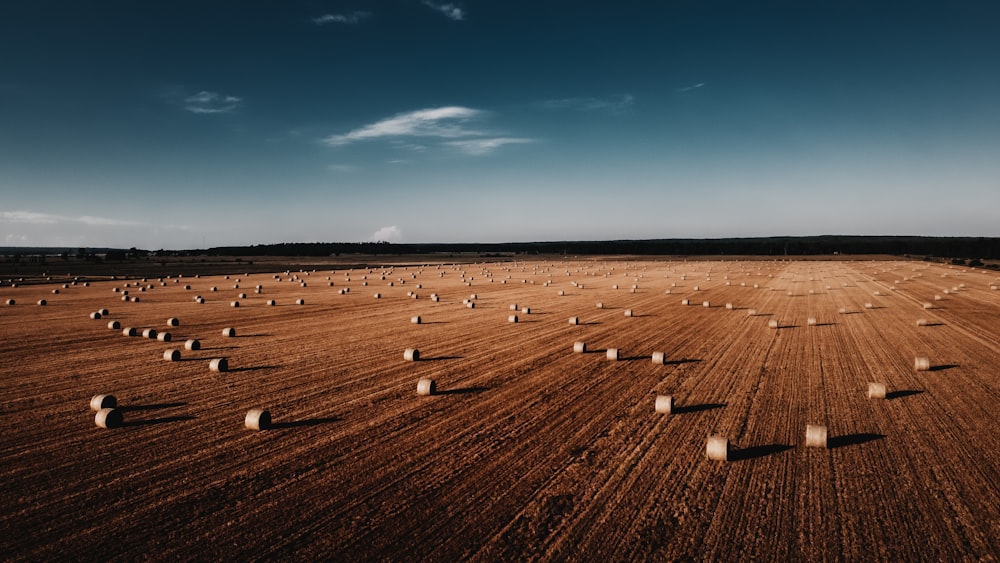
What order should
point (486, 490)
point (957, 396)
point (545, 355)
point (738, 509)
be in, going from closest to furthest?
point (738, 509) < point (486, 490) < point (957, 396) < point (545, 355)

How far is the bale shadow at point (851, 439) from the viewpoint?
10117mm

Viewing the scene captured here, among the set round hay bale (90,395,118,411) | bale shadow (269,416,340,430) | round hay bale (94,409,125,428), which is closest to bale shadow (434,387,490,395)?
bale shadow (269,416,340,430)

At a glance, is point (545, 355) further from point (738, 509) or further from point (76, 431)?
point (76, 431)

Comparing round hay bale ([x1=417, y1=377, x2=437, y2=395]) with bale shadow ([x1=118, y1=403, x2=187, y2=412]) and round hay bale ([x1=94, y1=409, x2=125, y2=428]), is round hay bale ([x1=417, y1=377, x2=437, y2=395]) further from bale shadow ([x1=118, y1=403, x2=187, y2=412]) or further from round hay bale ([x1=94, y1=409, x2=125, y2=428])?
round hay bale ([x1=94, y1=409, x2=125, y2=428])

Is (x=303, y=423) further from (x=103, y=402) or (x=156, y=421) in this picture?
(x=103, y=402)

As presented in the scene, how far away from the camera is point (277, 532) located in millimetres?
7043

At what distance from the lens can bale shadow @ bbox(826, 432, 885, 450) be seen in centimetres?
1012

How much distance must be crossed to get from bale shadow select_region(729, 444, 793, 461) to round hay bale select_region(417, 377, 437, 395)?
21.6 feet

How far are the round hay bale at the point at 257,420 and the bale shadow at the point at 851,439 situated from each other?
10294mm

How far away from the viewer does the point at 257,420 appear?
35.0 ft

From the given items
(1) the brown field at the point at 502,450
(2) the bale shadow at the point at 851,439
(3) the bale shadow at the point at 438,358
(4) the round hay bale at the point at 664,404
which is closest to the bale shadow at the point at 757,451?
(1) the brown field at the point at 502,450

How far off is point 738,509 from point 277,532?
605 centimetres

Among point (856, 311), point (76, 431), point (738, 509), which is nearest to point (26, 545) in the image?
point (76, 431)

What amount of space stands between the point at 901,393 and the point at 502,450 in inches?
395
